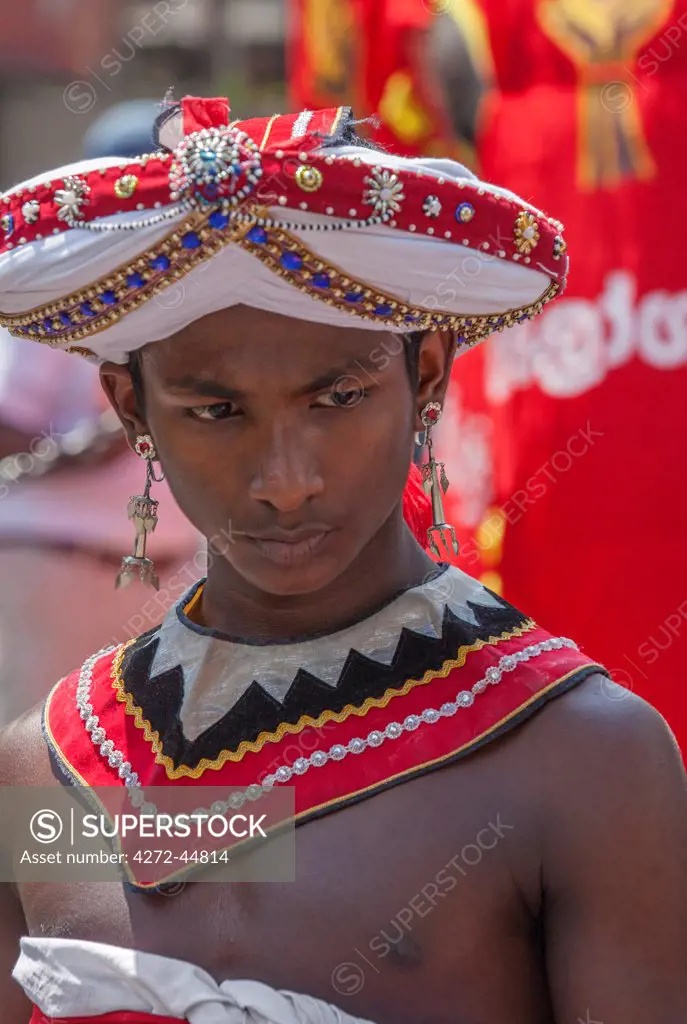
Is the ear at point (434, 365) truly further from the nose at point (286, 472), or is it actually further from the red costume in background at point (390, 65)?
the red costume in background at point (390, 65)

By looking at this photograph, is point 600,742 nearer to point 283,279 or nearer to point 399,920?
point 399,920

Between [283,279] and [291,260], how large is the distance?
26mm

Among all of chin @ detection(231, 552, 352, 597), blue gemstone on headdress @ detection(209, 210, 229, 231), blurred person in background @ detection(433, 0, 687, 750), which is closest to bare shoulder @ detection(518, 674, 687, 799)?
chin @ detection(231, 552, 352, 597)

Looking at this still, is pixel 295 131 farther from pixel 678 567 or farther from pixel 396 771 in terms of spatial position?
pixel 678 567

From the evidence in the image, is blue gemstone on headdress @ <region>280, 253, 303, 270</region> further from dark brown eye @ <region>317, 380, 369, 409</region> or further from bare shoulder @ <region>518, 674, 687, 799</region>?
bare shoulder @ <region>518, 674, 687, 799</region>

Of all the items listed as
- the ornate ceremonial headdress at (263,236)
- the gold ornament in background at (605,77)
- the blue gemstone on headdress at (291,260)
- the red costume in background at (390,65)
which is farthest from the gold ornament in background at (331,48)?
the blue gemstone on headdress at (291,260)

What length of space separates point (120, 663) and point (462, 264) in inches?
29.7

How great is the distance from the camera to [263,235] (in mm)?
1582

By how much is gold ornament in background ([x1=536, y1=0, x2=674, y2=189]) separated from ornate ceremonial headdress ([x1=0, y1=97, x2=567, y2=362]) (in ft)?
4.72

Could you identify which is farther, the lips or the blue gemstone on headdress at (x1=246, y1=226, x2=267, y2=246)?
the lips

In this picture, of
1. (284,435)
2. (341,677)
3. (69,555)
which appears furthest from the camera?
(69,555)

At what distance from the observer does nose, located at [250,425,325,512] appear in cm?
165

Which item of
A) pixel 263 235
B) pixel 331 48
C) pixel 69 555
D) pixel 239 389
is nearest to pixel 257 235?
pixel 263 235

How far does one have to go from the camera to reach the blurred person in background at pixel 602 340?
3.07 metres
